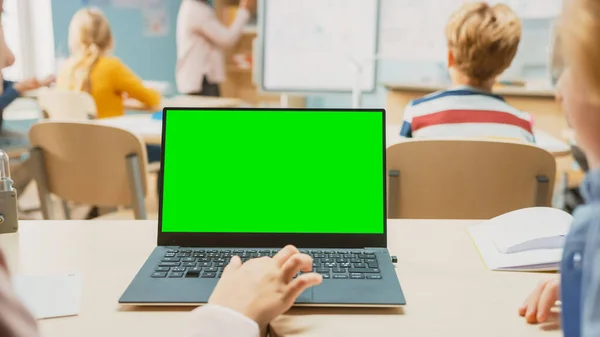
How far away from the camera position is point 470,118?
191 centimetres

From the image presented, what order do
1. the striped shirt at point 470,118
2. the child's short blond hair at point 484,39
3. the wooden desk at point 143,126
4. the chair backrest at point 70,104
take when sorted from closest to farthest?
the striped shirt at point 470,118
the child's short blond hair at point 484,39
the wooden desk at point 143,126
the chair backrest at point 70,104

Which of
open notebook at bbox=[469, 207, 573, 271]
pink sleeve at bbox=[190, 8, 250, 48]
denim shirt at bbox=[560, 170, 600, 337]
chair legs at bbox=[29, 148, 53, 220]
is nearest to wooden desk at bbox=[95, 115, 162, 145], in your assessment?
chair legs at bbox=[29, 148, 53, 220]

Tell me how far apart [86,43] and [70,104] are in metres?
0.42

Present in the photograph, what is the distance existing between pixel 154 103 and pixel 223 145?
8.01 ft

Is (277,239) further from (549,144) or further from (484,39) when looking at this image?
(549,144)

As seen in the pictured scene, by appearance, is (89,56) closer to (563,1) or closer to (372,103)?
(372,103)

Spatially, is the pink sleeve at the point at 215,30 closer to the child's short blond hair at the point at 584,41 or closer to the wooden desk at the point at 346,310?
the wooden desk at the point at 346,310

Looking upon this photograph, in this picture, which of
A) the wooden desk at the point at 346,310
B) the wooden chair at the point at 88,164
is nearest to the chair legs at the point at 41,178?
the wooden chair at the point at 88,164

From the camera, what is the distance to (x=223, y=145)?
1.02 m

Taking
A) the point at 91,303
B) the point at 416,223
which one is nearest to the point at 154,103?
the point at 416,223

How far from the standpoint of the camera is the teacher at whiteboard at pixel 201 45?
14.8 feet

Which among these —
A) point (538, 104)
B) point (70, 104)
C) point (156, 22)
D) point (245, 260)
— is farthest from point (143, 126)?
point (156, 22)

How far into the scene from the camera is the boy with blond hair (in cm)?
190

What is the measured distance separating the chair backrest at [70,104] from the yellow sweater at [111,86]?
21 cm
